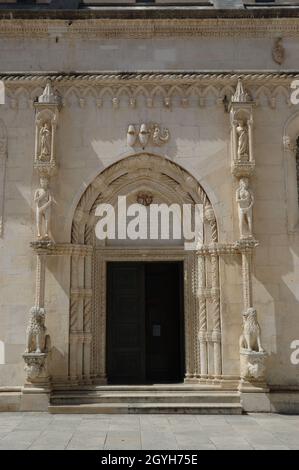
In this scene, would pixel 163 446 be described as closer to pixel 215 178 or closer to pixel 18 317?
pixel 18 317

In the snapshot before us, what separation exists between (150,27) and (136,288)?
21.6 feet

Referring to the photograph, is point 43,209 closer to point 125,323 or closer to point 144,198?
point 144,198

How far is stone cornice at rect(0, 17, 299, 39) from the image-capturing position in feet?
40.1

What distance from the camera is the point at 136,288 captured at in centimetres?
1232

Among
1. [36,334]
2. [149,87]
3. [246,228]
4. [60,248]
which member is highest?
[149,87]

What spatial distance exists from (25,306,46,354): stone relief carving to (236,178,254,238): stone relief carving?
16.1ft

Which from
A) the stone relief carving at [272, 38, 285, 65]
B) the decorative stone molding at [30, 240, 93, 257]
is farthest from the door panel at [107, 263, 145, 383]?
the stone relief carving at [272, 38, 285, 65]

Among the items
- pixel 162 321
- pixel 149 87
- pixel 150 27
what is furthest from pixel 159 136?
pixel 162 321

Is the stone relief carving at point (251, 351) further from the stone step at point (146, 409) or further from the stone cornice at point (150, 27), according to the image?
the stone cornice at point (150, 27)

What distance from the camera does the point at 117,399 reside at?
34.3ft

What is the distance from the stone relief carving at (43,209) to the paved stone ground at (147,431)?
396 centimetres

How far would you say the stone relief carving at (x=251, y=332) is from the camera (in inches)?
415

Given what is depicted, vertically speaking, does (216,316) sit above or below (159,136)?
below
